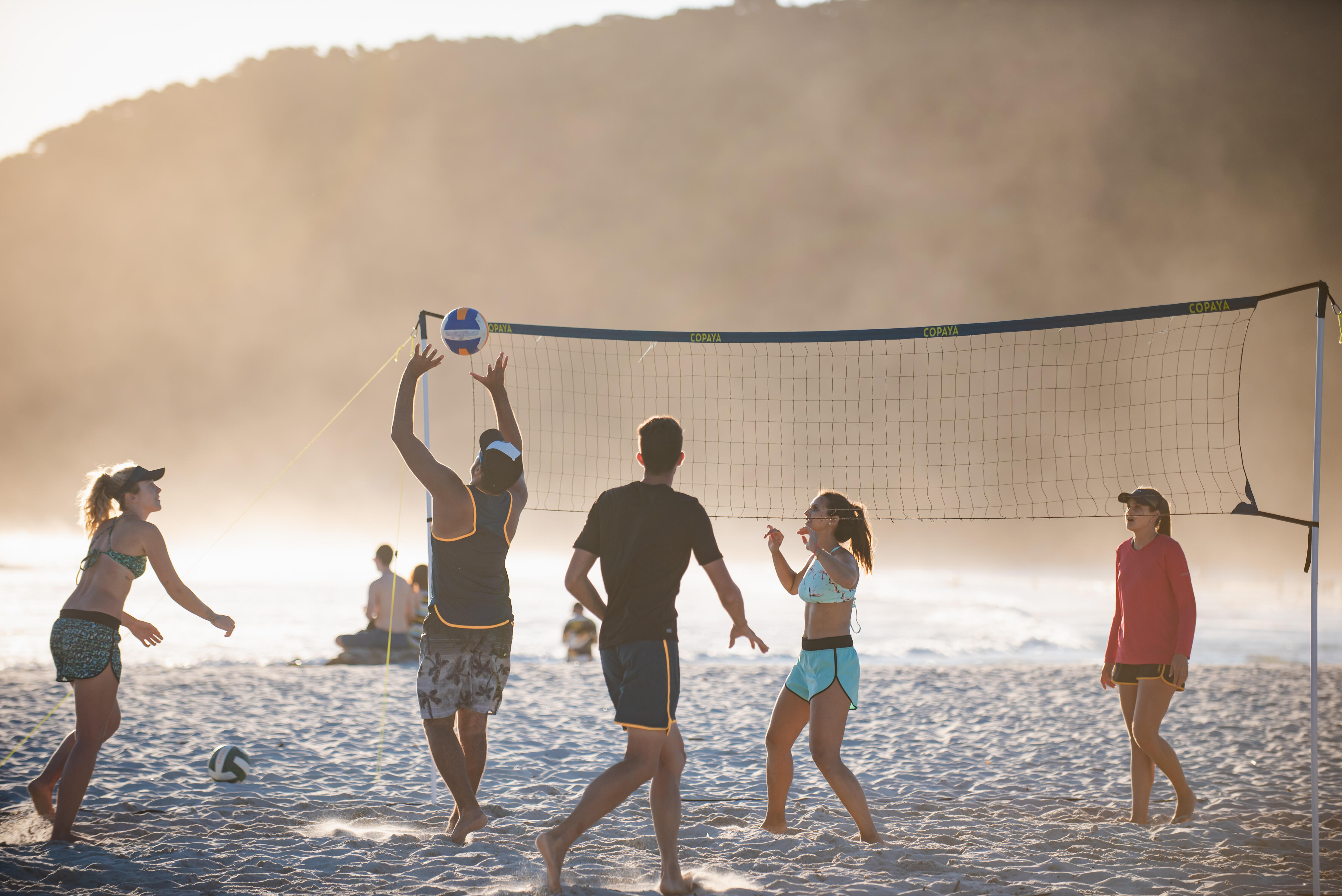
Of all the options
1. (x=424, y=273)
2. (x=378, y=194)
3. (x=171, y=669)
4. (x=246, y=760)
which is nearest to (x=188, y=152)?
(x=378, y=194)

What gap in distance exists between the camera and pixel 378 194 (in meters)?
70.1

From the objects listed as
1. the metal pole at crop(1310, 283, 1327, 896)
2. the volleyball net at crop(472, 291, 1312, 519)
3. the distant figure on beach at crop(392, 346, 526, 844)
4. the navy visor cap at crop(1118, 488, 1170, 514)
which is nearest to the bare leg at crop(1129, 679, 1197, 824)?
the metal pole at crop(1310, 283, 1327, 896)

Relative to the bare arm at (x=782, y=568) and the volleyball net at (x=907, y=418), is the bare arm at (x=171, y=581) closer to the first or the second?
the bare arm at (x=782, y=568)

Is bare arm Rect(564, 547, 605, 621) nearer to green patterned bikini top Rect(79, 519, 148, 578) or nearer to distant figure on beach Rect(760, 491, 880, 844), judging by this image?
distant figure on beach Rect(760, 491, 880, 844)

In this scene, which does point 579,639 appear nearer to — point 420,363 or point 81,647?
point 81,647

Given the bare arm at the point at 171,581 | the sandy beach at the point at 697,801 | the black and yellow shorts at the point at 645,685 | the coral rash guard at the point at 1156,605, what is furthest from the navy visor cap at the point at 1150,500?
the bare arm at the point at 171,581

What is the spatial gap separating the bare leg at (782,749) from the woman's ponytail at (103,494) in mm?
2995

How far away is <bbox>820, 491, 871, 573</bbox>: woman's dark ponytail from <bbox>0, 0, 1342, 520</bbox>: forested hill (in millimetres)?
51770

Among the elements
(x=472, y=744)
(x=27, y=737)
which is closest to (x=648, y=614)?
(x=472, y=744)

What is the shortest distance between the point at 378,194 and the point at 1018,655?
68409 mm

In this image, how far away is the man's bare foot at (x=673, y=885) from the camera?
2.91m

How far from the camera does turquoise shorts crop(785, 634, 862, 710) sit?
356 cm

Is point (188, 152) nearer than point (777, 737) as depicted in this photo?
No

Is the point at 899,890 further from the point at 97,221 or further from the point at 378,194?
the point at 97,221
